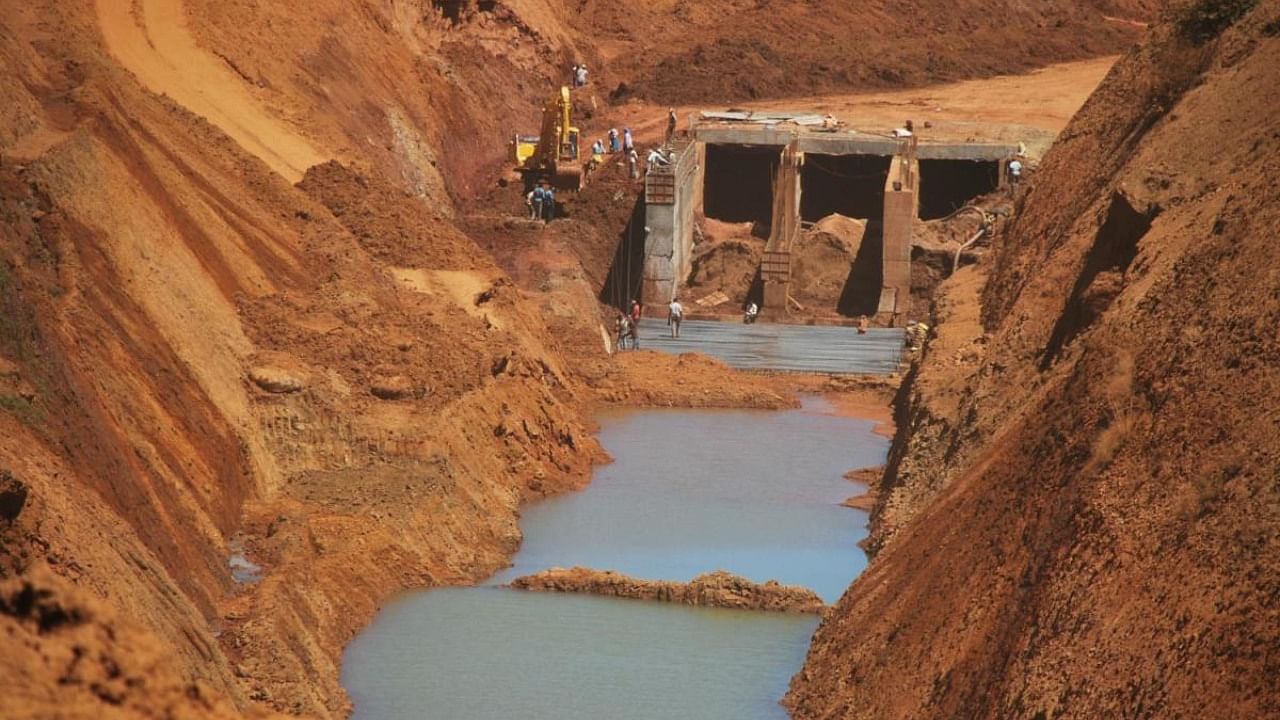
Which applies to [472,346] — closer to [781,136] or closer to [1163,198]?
[1163,198]

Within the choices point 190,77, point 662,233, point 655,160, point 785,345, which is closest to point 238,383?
point 190,77

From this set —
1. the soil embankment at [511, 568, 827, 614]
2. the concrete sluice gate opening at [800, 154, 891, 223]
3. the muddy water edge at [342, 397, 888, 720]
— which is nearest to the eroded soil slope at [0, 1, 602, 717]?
the muddy water edge at [342, 397, 888, 720]

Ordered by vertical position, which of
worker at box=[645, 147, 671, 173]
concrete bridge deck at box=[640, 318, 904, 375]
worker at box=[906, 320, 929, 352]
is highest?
worker at box=[645, 147, 671, 173]

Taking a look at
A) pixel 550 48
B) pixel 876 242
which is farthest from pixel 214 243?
pixel 550 48

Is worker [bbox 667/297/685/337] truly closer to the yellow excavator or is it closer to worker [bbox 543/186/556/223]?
worker [bbox 543/186/556/223]

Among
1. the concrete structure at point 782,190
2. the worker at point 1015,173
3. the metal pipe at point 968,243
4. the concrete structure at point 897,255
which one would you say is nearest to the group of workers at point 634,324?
the concrete structure at point 782,190

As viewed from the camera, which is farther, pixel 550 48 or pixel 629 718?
pixel 550 48
